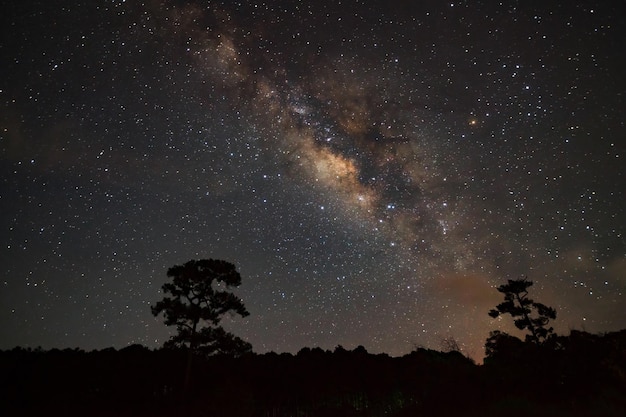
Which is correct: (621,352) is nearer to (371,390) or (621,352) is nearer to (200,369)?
(371,390)

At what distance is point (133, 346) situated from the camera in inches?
1414

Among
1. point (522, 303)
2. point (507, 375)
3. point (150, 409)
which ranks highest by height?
point (522, 303)

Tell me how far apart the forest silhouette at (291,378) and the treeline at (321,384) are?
0.28ft

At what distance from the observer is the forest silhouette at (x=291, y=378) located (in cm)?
2516

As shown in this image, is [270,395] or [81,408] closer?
[81,408]

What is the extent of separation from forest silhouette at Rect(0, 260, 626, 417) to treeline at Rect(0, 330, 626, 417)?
0.28 ft

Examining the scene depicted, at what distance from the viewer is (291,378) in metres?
33.8

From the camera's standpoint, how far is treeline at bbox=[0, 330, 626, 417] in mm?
24969

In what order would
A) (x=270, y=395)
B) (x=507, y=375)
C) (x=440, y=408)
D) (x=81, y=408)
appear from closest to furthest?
1. (x=81, y=408)
2. (x=440, y=408)
3. (x=270, y=395)
4. (x=507, y=375)

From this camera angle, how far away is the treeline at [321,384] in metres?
25.0

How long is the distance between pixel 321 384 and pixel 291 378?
2582 mm

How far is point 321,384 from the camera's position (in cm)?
3272

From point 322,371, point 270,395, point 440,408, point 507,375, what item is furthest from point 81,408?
point 507,375

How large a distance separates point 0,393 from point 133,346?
11.6 meters
